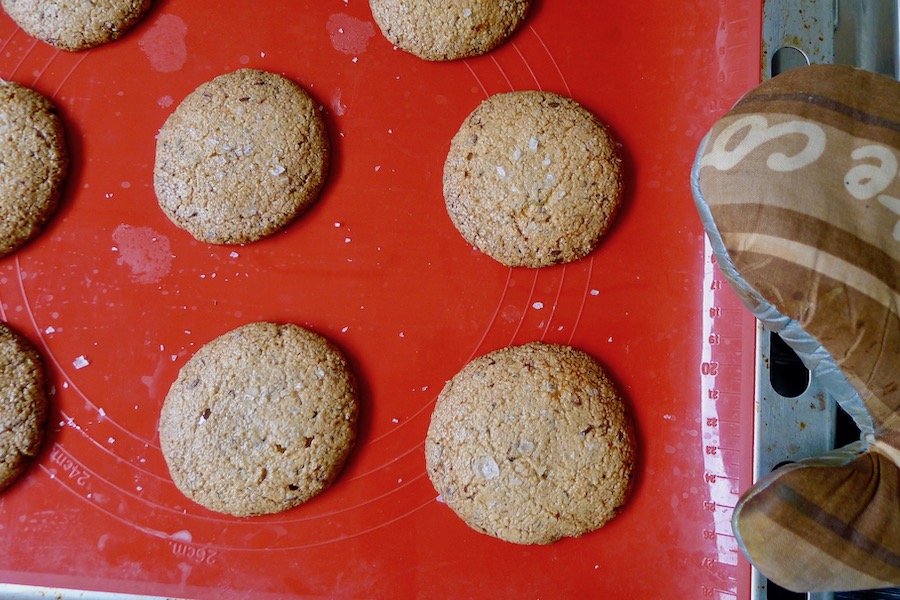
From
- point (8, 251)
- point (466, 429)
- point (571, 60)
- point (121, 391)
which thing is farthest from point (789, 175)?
point (8, 251)

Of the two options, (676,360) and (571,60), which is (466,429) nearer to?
(676,360)

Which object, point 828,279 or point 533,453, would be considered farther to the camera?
point 533,453

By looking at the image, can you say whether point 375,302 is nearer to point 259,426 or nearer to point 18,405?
point 259,426

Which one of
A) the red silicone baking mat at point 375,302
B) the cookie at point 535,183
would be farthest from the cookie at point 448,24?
the cookie at point 535,183

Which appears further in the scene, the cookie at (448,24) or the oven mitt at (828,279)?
the cookie at (448,24)

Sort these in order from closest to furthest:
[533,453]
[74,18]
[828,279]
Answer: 1. [828,279]
2. [533,453]
3. [74,18]

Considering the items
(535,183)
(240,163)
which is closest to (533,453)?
(535,183)

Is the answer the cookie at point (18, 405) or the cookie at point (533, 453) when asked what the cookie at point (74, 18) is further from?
the cookie at point (533, 453)
